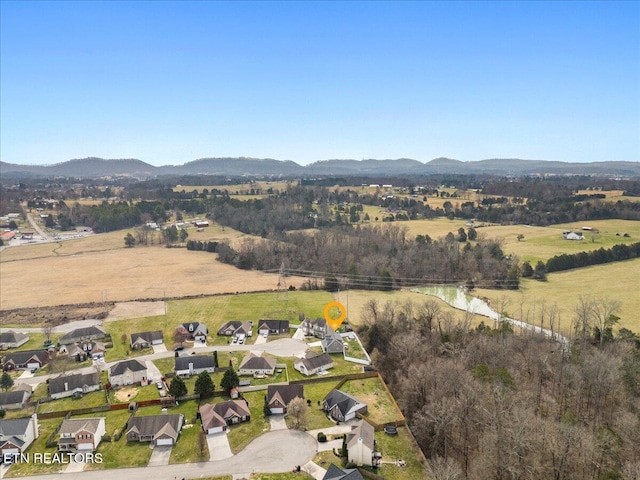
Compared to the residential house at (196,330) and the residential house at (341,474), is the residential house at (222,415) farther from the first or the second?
the residential house at (196,330)

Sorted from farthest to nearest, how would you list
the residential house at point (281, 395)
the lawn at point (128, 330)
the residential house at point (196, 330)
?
the residential house at point (196, 330) → the lawn at point (128, 330) → the residential house at point (281, 395)

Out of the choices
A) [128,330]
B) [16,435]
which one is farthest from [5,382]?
[128,330]

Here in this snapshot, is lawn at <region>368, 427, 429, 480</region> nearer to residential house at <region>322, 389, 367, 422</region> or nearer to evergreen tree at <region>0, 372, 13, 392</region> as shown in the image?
residential house at <region>322, 389, 367, 422</region>

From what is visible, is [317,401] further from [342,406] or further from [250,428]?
[250,428]

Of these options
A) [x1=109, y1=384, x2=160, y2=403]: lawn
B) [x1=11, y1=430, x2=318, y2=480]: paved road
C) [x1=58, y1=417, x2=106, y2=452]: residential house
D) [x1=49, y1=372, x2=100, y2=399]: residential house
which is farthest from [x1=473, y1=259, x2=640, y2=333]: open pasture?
[x1=49, y1=372, x2=100, y2=399]: residential house

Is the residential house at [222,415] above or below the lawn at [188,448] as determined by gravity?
above

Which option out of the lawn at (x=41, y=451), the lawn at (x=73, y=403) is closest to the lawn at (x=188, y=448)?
the lawn at (x=41, y=451)

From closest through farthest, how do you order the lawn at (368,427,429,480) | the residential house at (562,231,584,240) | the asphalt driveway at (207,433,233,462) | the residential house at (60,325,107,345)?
the lawn at (368,427,429,480)
the asphalt driveway at (207,433,233,462)
the residential house at (60,325,107,345)
the residential house at (562,231,584,240)

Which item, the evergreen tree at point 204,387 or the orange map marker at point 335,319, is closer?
the evergreen tree at point 204,387
